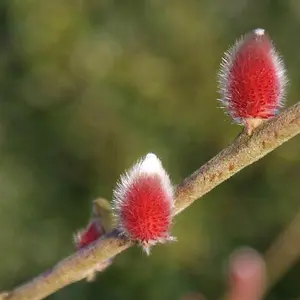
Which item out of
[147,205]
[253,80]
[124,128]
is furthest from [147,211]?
[124,128]

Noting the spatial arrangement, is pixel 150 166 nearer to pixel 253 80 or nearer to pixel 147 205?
pixel 147 205

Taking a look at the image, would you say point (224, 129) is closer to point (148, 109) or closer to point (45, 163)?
point (148, 109)

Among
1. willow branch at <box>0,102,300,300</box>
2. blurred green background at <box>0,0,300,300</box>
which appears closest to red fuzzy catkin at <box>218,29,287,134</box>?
willow branch at <box>0,102,300,300</box>

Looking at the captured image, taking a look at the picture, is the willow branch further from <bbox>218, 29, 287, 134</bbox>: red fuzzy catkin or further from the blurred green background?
the blurred green background

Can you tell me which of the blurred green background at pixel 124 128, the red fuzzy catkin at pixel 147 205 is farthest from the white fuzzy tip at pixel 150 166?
the blurred green background at pixel 124 128

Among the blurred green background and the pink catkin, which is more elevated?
the blurred green background
